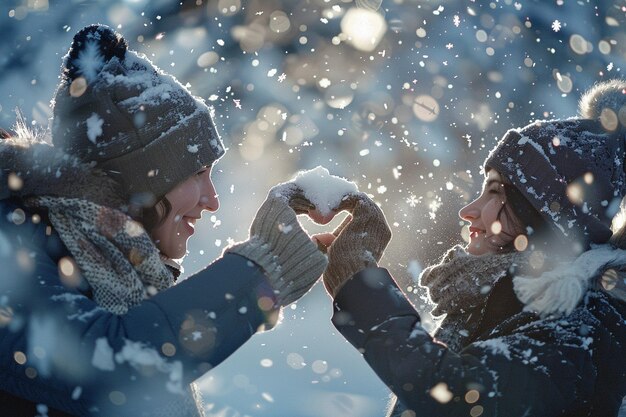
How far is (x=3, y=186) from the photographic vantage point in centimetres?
165

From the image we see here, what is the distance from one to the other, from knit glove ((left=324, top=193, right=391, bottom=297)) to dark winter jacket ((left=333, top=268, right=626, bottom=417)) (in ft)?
0.30

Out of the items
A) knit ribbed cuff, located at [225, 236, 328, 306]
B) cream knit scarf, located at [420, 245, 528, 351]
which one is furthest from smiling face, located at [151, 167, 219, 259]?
cream knit scarf, located at [420, 245, 528, 351]

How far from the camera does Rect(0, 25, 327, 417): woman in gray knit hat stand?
1.44 metres

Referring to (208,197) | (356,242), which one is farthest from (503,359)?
(208,197)

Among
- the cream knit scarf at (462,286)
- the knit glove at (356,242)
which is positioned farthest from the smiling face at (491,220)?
the knit glove at (356,242)

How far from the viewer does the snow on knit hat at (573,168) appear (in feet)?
8.23

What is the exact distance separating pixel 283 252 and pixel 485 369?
87 centimetres

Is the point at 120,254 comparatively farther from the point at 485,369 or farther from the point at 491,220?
the point at 491,220

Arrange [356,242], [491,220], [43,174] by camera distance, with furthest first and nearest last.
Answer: [491,220] < [356,242] < [43,174]

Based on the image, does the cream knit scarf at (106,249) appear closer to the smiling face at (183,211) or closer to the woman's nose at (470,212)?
the smiling face at (183,211)

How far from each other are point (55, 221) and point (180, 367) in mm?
627

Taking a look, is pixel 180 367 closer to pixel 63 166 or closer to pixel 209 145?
pixel 63 166

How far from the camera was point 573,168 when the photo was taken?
256 cm

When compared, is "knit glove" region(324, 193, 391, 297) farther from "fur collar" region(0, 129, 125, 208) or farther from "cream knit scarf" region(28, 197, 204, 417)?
"fur collar" region(0, 129, 125, 208)
